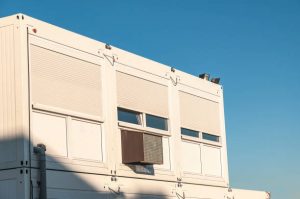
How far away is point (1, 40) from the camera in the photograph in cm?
1873

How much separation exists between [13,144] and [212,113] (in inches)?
476

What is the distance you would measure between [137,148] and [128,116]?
1.36 m

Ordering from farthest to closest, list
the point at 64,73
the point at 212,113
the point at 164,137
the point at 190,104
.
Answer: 1. the point at 212,113
2. the point at 190,104
3. the point at 164,137
4. the point at 64,73

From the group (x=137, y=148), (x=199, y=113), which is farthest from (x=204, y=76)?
(x=137, y=148)

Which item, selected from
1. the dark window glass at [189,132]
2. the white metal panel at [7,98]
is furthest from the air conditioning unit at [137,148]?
the white metal panel at [7,98]

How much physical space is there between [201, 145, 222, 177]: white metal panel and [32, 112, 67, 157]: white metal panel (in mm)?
8719

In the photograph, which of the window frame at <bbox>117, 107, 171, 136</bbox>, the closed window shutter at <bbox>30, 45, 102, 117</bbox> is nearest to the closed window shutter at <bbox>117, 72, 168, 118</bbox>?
the window frame at <bbox>117, 107, 171, 136</bbox>

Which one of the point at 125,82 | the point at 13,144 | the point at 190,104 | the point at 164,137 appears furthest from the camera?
the point at 190,104

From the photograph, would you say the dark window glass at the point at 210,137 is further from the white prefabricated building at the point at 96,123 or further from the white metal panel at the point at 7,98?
the white metal panel at the point at 7,98

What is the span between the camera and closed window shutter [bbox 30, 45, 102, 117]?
742 inches

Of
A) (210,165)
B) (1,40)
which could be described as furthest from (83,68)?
(210,165)

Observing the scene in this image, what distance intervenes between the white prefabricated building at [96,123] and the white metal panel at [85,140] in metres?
0.03

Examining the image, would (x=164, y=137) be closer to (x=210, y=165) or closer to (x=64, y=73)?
(x=210, y=165)

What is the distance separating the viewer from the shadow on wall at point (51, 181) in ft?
58.0
